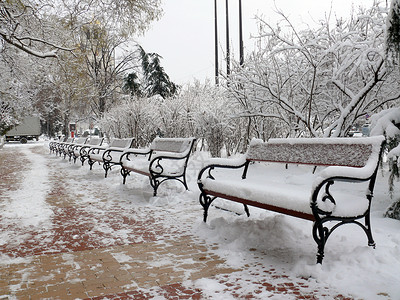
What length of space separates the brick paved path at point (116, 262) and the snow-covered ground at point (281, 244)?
0.06m

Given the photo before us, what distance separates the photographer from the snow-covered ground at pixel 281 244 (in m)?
2.77

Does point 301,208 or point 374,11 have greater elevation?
point 374,11

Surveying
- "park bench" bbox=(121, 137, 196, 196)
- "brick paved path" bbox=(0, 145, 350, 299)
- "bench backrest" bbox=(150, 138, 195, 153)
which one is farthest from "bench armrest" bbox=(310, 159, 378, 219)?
"bench backrest" bbox=(150, 138, 195, 153)

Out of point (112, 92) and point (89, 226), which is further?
point (112, 92)

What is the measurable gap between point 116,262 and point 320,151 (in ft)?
7.47

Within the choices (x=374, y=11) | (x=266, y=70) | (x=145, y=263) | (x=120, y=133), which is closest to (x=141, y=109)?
(x=120, y=133)

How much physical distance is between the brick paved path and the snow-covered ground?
2.4 inches

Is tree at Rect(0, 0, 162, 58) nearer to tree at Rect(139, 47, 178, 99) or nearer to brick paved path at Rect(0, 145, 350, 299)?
brick paved path at Rect(0, 145, 350, 299)

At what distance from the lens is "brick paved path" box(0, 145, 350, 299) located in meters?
2.73

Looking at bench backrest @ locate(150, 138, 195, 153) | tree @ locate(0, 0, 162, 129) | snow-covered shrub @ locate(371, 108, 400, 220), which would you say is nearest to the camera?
snow-covered shrub @ locate(371, 108, 400, 220)

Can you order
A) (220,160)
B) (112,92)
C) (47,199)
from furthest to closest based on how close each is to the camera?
(112,92), (47,199), (220,160)

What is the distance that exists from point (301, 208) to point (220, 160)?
5.61ft

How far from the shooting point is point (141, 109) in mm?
16328

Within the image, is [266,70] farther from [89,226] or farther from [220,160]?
[89,226]
